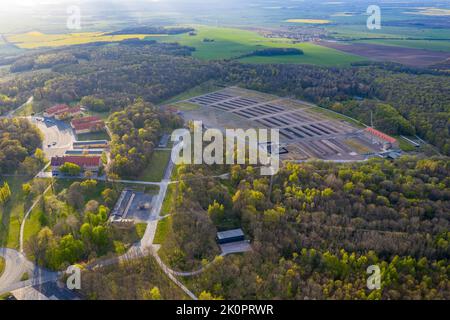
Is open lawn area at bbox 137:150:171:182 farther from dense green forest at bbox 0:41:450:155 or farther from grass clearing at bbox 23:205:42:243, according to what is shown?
dense green forest at bbox 0:41:450:155

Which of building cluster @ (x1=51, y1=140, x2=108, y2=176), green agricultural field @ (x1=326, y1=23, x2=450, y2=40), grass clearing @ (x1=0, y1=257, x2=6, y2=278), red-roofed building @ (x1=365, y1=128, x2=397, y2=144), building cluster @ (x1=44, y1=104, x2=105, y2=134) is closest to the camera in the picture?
grass clearing @ (x1=0, y1=257, x2=6, y2=278)

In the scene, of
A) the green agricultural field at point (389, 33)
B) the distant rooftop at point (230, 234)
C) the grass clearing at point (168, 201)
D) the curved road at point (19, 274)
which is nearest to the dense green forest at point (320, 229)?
the distant rooftop at point (230, 234)

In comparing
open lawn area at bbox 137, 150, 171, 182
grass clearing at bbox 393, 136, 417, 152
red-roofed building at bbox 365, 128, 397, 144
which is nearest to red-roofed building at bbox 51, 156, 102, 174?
open lawn area at bbox 137, 150, 171, 182

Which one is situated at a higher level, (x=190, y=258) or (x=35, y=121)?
(x=35, y=121)

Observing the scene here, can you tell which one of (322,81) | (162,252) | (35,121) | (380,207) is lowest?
(162,252)

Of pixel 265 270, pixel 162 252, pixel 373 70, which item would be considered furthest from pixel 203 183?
pixel 373 70

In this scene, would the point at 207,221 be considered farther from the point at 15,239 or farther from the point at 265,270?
the point at 15,239

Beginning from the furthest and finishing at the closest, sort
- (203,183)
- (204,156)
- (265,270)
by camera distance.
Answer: (204,156) → (203,183) → (265,270)
